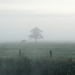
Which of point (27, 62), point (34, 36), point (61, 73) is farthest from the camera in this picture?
point (34, 36)

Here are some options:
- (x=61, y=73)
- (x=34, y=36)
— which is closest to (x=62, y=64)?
(x=61, y=73)

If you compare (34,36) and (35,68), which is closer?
(35,68)

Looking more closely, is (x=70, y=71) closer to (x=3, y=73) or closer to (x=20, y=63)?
(x=20, y=63)

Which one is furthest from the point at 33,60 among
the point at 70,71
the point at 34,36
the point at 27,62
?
the point at 34,36

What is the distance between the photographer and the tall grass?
17328 mm

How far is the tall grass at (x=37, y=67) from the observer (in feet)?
56.9

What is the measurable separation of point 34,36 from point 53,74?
82.2 metres

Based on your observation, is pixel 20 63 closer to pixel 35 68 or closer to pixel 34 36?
pixel 35 68

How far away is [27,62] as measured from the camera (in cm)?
1828

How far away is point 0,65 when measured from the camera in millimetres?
18078

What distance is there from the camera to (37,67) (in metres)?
17.7

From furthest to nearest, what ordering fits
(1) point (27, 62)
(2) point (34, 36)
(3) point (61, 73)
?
(2) point (34, 36), (1) point (27, 62), (3) point (61, 73)

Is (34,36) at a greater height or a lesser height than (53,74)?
greater

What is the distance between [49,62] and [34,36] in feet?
267
